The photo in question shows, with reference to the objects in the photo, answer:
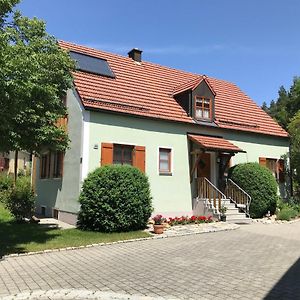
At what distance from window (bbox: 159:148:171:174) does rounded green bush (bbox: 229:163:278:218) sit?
352 centimetres

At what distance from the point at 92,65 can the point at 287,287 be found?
14.3 metres

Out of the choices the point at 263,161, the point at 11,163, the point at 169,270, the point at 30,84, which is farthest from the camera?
the point at 11,163

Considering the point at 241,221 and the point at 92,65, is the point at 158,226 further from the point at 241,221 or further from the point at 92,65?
the point at 92,65

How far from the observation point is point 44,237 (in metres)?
12.9

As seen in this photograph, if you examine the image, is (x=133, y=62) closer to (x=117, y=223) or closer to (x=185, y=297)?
(x=117, y=223)

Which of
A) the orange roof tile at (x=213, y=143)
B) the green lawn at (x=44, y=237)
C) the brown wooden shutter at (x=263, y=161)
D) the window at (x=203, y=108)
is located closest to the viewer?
the green lawn at (x=44, y=237)

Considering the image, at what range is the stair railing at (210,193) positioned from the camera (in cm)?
1753

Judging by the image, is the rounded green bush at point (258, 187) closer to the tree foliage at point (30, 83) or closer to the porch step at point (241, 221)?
the porch step at point (241, 221)

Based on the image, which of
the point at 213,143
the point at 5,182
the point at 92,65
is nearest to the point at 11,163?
the point at 5,182

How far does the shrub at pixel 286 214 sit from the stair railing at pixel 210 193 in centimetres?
272

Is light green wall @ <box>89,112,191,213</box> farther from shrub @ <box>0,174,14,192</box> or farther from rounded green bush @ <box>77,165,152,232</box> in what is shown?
shrub @ <box>0,174,14,192</box>

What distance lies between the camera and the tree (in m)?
9.59

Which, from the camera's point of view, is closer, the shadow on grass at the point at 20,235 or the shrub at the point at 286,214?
the shadow on grass at the point at 20,235

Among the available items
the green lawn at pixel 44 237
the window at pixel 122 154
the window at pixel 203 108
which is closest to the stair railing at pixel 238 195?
the window at pixel 203 108
